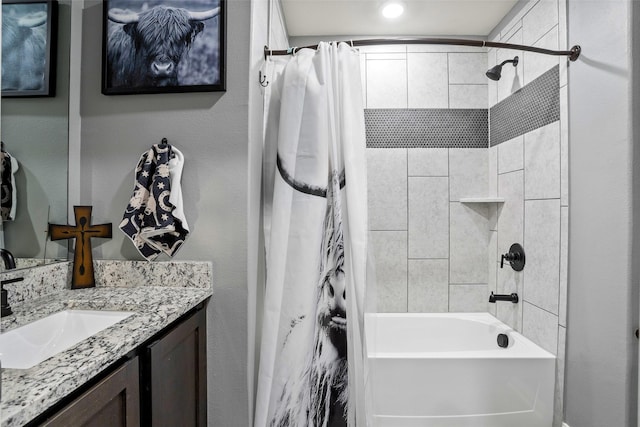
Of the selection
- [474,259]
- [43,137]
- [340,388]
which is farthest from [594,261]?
[43,137]

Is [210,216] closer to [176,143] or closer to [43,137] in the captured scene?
[176,143]

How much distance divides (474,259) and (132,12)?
2.52m

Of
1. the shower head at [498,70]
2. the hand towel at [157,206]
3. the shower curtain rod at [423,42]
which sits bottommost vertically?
the hand towel at [157,206]

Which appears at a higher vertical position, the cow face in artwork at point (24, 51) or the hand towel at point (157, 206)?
the cow face in artwork at point (24, 51)

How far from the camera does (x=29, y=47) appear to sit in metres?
1.27

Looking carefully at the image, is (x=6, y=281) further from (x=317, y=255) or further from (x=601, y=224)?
(x=601, y=224)

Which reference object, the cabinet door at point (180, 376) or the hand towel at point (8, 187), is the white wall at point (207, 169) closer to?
the cabinet door at point (180, 376)

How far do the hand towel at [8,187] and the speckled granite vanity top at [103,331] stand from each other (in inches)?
11.8

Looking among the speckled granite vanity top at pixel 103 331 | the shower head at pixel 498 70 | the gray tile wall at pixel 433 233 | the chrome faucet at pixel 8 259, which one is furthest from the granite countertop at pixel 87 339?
the shower head at pixel 498 70

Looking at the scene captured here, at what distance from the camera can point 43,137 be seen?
4.25 feet

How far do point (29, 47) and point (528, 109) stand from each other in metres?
2.45

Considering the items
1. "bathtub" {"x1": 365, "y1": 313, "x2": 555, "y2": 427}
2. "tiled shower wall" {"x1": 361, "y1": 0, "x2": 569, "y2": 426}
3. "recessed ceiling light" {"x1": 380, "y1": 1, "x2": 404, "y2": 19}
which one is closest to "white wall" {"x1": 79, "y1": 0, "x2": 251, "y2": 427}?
"bathtub" {"x1": 365, "y1": 313, "x2": 555, "y2": 427}

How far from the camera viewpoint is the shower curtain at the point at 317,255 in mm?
1438

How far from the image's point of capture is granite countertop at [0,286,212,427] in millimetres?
595
